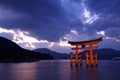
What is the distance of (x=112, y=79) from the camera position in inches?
984

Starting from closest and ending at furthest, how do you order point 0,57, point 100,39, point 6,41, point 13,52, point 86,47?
point 100,39 < point 86,47 < point 0,57 < point 13,52 < point 6,41

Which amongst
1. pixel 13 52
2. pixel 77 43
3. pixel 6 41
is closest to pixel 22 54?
pixel 13 52

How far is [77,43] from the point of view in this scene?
4569cm

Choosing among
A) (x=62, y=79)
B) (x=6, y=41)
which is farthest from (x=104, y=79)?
(x=6, y=41)

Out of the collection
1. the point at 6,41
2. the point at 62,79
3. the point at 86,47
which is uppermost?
the point at 6,41

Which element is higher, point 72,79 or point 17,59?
point 17,59

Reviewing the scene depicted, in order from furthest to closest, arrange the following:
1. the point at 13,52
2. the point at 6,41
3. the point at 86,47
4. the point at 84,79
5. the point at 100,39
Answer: the point at 6,41
the point at 13,52
the point at 86,47
the point at 100,39
the point at 84,79

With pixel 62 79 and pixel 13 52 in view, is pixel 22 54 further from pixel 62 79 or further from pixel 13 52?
pixel 62 79

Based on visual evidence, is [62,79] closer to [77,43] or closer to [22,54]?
[77,43]

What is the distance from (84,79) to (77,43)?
71.3ft

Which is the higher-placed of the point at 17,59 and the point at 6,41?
the point at 6,41

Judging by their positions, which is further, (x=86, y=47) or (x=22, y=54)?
(x=22, y=54)

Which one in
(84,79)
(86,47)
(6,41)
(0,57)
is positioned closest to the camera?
(84,79)

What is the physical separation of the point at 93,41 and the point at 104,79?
17645 millimetres
